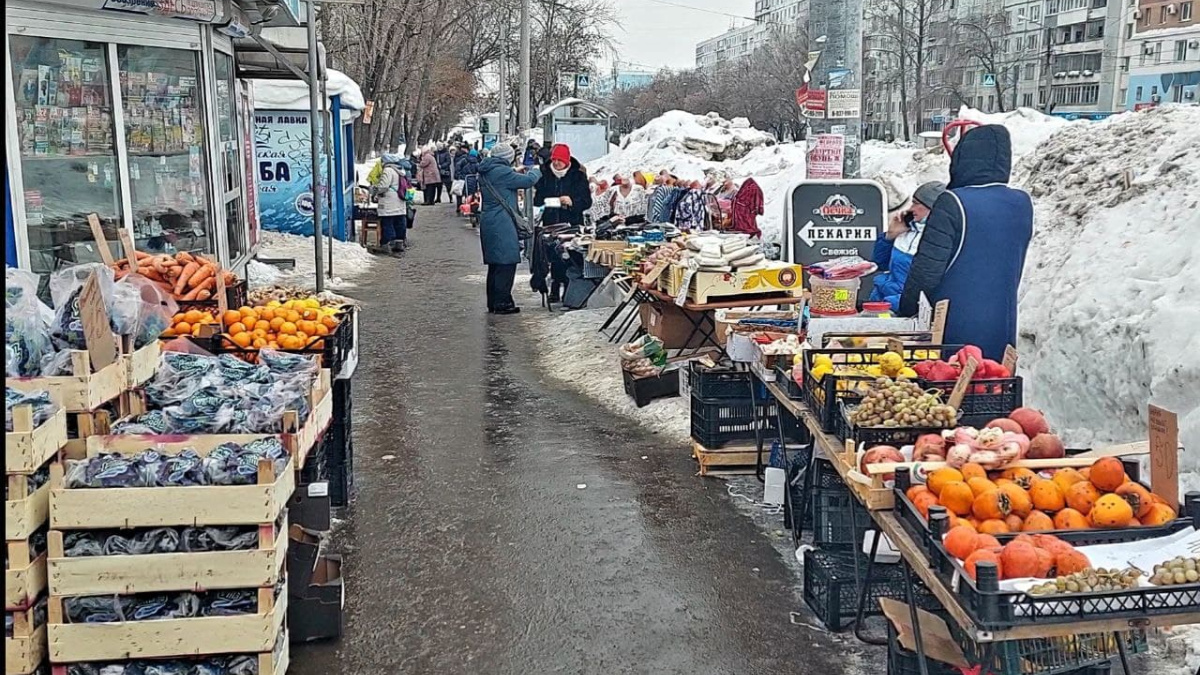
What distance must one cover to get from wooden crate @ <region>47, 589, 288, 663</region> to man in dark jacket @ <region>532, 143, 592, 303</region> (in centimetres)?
1070

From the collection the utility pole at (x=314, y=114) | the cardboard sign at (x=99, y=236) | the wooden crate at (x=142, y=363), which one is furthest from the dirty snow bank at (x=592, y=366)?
the wooden crate at (x=142, y=363)

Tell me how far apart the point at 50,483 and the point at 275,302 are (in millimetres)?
2923

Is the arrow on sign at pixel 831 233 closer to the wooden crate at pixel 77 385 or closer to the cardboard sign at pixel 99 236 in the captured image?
the cardboard sign at pixel 99 236

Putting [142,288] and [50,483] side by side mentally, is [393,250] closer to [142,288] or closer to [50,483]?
[142,288]

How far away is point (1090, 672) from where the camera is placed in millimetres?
3748

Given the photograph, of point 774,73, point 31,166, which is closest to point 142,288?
point 31,166

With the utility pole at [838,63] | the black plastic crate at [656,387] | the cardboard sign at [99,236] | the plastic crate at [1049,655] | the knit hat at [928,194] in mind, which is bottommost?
the black plastic crate at [656,387]

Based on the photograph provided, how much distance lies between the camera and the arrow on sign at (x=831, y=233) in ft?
32.0

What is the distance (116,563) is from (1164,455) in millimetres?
3553

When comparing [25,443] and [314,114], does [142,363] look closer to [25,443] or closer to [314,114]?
[25,443]

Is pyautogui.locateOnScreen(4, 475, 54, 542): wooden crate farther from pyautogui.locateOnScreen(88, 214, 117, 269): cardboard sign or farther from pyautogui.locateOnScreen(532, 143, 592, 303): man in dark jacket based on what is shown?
pyautogui.locateOnScreen(532, 143, 592, 303): man in dark jacket

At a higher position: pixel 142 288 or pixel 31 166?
pixel 31 166

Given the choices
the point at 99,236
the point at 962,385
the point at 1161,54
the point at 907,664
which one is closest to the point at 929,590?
the point at 907,664

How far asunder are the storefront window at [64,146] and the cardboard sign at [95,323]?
4.10 m
